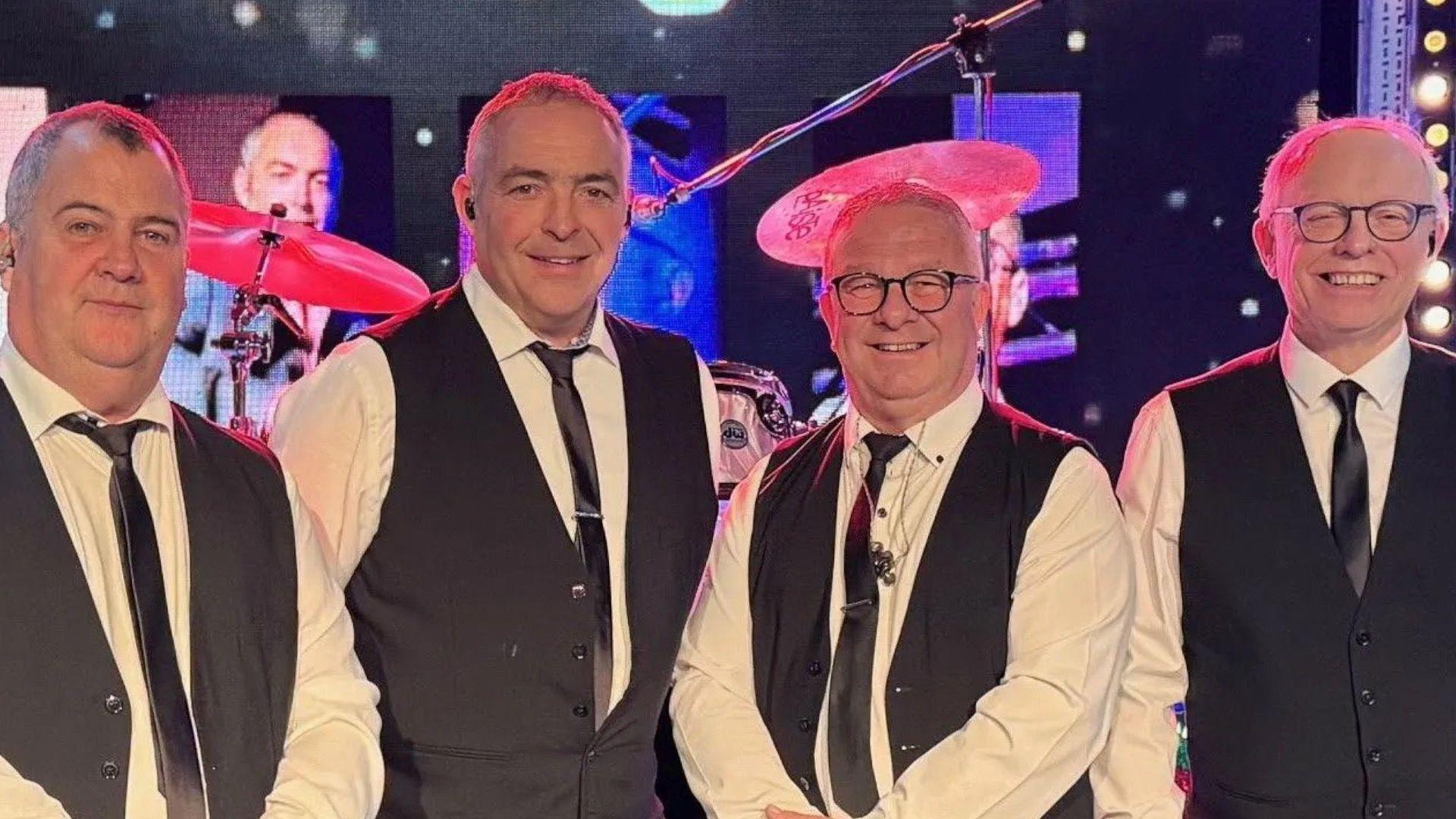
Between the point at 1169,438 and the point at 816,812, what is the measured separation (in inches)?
35.9

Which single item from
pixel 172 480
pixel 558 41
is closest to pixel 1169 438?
pixel 172 480

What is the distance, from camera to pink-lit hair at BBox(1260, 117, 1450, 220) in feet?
8.96

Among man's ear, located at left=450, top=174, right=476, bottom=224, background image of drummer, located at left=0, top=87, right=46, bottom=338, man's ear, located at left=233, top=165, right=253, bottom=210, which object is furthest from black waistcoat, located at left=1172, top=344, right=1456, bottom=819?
background image of drummer, located at left=0, top=87, right=46, bottom=338

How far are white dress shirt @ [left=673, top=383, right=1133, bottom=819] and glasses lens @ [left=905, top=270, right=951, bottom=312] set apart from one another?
7.1 inches

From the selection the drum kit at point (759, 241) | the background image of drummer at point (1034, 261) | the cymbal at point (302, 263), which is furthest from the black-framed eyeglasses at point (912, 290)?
the background image of drummer at point (1034, 261)

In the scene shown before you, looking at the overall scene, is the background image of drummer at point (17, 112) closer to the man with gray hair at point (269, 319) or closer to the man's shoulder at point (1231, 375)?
the man with gray hair at point (269, 319)

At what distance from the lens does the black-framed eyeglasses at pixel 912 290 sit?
101 inches

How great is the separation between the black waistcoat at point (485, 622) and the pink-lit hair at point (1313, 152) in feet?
4.16

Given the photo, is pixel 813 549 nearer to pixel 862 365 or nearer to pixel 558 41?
pixel 862 365

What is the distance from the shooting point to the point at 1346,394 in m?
2.72

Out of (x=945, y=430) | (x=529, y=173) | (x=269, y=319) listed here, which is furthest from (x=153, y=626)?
(x=269, y=319)

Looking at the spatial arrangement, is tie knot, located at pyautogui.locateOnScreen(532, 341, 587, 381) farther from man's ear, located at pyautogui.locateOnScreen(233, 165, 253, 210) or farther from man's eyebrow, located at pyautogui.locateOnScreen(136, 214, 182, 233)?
man's ear, located at pyautogui.locateOnScreen(233, 165, 253, 210)

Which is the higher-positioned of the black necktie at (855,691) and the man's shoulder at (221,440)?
the man's shoulder at (221,440)

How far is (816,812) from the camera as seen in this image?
2.51 meters
